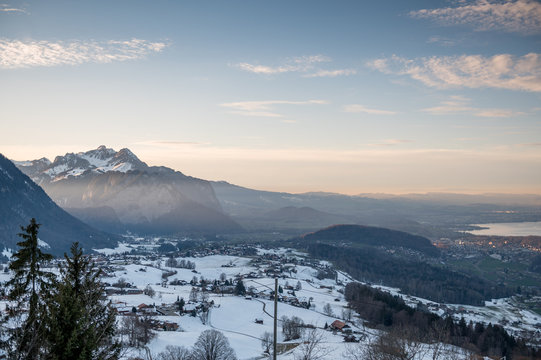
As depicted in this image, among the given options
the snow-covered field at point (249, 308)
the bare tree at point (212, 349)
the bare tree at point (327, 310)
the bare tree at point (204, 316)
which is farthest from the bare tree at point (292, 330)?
the bare tree at point (327, 310)

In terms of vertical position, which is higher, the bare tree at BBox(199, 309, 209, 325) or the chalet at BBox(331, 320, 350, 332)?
the chalet at BBox(331, 320, 350, 332)

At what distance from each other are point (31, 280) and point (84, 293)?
26.2 feet

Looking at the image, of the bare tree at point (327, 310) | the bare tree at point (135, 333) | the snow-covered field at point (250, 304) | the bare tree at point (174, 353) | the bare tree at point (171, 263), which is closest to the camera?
the bare tree at point (174, 353)

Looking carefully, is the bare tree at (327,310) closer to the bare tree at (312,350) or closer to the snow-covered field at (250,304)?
the snow-covered field at (250,304)

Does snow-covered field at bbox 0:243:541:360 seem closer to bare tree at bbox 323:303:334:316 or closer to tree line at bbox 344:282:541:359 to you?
bare tree at bbox 323:303:334:316

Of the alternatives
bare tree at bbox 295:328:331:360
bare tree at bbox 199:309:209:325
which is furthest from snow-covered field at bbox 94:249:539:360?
bare tree at bbox 295:328:331:360

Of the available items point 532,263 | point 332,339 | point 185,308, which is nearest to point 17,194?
point 185,308

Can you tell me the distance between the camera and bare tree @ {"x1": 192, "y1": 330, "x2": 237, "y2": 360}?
42.1 m

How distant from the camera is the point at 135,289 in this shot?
102250mm

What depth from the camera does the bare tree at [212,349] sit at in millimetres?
42062

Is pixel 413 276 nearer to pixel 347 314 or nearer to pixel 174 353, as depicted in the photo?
pixel 347 314

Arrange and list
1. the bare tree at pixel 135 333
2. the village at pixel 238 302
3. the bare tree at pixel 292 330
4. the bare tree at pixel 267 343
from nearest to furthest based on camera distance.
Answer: the bare tree at pixel 135 333
the bare tree at pixel 267 343
the bare tree at pixel 292 330
the village at pixel 238 302

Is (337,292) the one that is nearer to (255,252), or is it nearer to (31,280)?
(255,252)

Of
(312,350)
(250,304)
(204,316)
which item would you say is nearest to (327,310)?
(250,304)
